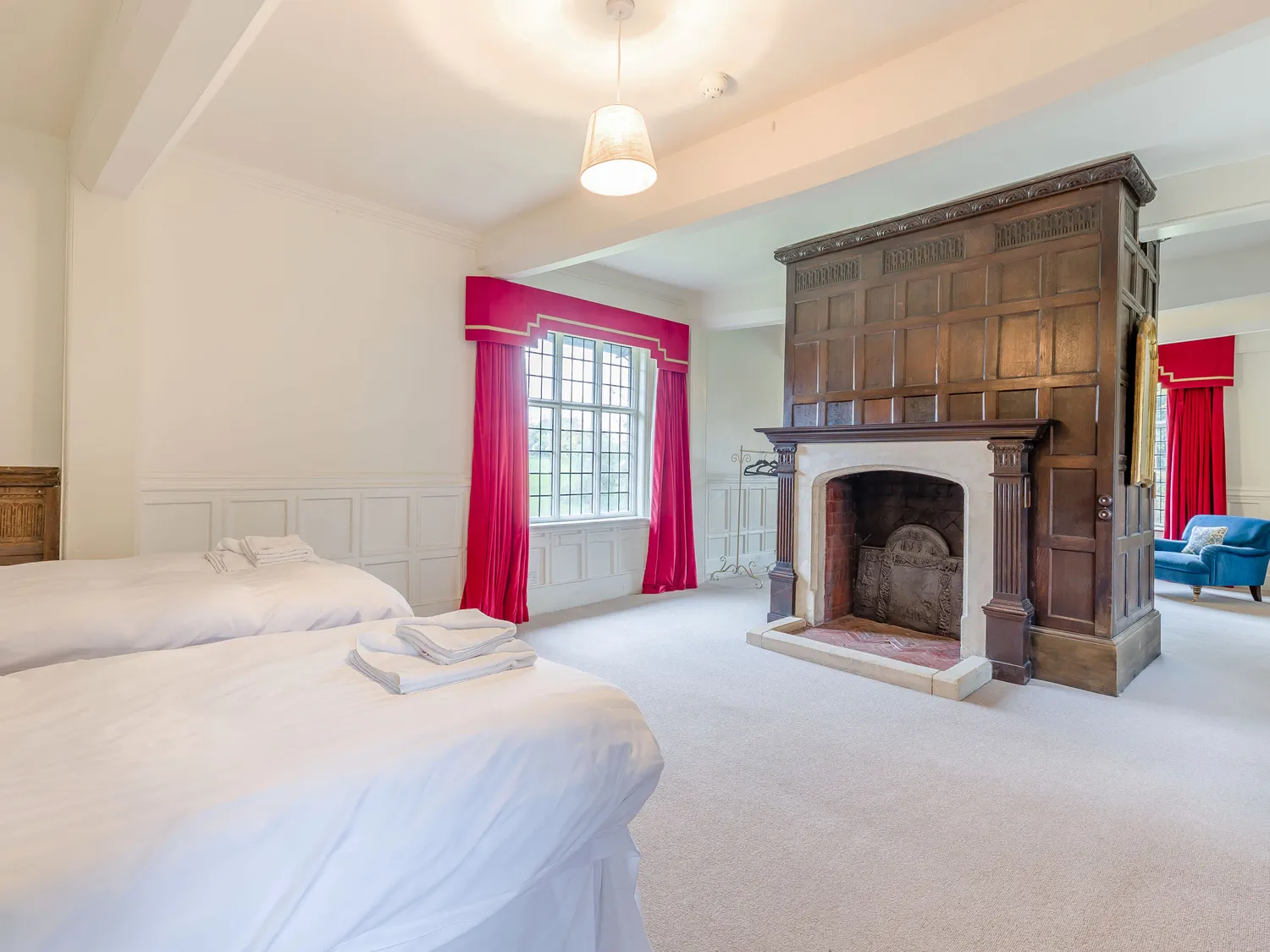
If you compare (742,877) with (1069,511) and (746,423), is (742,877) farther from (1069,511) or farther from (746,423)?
(746,423)

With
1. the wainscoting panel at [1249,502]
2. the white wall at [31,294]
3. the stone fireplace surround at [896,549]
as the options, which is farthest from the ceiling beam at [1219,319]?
the white wall at [31,294]

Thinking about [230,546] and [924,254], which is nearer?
[230,546]

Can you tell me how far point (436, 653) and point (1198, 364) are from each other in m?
9.02

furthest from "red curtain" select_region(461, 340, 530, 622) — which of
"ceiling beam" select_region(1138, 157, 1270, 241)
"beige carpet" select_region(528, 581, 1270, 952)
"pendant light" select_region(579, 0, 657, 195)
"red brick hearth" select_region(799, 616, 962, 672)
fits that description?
"ceiling beam" select_region(1138, 157, 1270, 241)

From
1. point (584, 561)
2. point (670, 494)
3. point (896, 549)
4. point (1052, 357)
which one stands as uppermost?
point (1052, 357)

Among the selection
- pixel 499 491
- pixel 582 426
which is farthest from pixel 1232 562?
pixel 499 491

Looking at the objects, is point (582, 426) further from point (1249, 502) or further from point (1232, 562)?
point (1249, 502)

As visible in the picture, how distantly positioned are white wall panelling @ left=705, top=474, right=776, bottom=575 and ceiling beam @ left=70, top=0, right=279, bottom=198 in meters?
5.25

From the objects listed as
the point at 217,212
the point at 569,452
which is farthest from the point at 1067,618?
the point at 217,212

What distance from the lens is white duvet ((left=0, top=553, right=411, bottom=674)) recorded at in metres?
2.10

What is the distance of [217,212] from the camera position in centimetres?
369

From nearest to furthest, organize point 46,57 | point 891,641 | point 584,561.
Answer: point 46,57
point 891,641
point 584,561

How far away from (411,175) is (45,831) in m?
3.73

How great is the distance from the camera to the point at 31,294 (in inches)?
130
